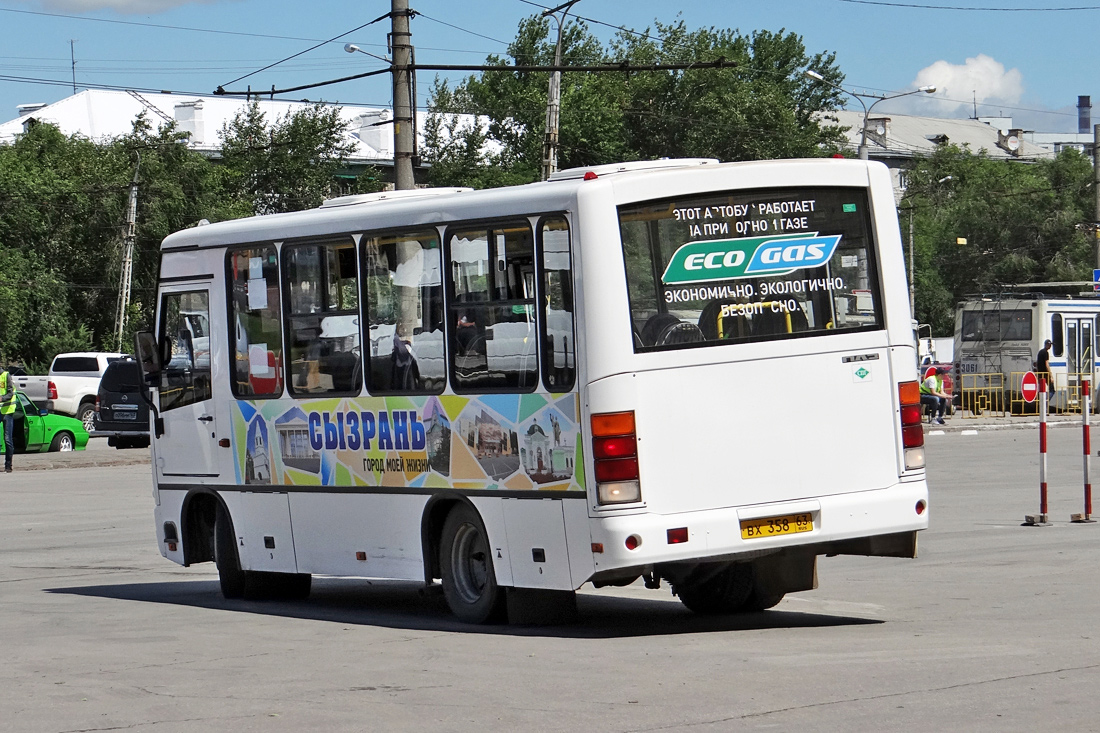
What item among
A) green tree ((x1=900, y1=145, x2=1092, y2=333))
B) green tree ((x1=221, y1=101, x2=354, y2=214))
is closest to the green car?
green tree ((x1=221, y1=101, x2=354, y2=214))

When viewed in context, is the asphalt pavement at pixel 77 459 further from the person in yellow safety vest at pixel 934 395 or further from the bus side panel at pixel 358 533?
the bus side panel at pixel 358 533

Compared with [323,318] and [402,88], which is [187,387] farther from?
[402,88]

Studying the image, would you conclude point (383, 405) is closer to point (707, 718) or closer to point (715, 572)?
point (715, 572)

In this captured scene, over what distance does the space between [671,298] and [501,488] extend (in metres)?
1.63

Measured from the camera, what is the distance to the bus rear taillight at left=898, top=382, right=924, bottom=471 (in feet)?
34.7

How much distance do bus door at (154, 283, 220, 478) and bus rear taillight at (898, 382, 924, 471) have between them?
5521 millimetres

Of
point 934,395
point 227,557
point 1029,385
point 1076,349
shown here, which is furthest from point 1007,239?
point 227,557

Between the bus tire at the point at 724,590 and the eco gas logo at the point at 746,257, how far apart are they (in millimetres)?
2158

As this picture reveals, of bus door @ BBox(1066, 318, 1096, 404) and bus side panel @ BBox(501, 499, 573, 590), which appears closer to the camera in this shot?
bus side panel @ BBox(501, 499, 573, 590)

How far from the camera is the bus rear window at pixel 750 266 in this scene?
33.1 ft

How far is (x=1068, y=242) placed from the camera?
89.9 metres

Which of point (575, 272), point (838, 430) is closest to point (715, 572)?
point (838, 430)

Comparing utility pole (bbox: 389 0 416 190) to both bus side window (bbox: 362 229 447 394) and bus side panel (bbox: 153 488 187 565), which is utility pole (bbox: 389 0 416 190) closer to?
bus side panel (bbox: 153 488 187 565)

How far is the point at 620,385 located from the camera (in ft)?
32.3
